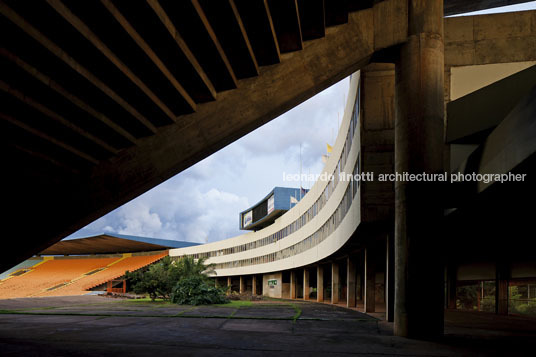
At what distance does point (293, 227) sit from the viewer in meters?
45.4

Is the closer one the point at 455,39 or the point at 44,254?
the point at 455,39

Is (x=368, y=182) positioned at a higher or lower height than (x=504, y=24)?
lower

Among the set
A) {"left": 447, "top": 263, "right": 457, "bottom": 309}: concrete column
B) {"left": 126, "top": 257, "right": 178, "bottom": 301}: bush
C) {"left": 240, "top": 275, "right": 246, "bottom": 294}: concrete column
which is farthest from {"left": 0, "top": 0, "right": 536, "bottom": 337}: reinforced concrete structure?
{"left": 240, "top": 275, "right": 246, "bottom": 294}: concrete column

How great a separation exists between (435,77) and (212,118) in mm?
5820

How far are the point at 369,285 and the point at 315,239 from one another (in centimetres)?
1298

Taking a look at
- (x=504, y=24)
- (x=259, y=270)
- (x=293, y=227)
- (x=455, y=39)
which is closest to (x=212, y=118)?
(x=455, y=39)

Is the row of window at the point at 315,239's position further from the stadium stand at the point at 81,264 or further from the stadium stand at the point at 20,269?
the stadium stand at the point at 20,269

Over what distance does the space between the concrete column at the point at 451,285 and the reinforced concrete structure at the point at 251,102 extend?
13.6 metres

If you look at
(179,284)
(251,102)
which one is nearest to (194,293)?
(179,284)

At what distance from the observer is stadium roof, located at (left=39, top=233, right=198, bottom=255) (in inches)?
2677

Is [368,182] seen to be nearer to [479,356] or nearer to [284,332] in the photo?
[284,332]

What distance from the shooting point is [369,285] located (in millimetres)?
22484

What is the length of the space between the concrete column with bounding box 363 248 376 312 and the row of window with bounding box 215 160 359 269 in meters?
2.65

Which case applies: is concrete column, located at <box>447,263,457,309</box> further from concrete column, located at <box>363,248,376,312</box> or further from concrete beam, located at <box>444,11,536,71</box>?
concrete beam, located at <box>444,11,536,71</box>
